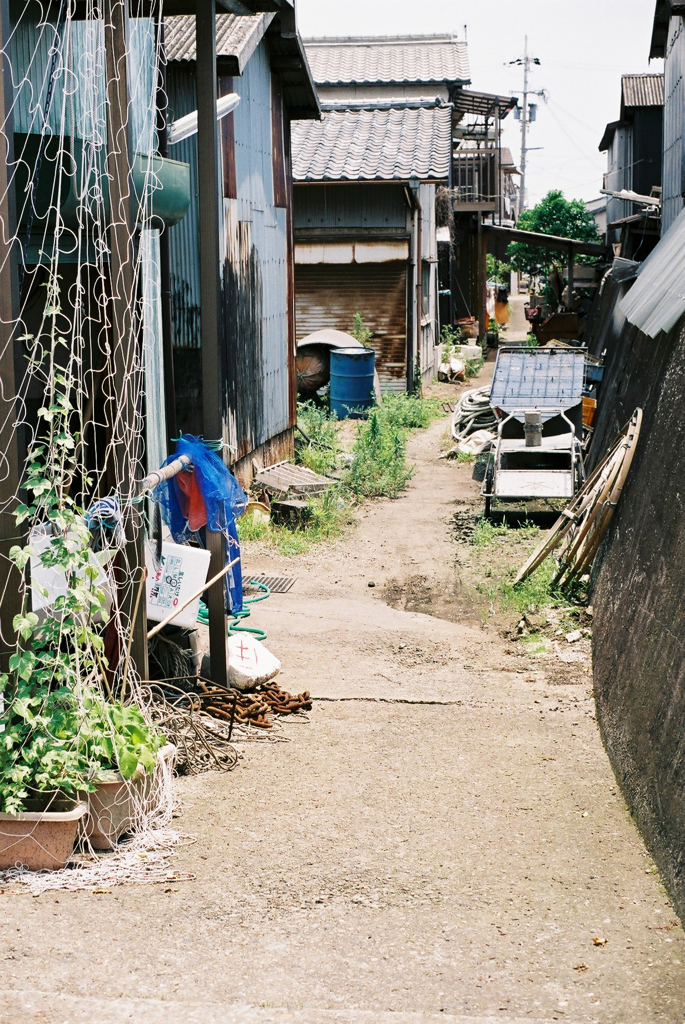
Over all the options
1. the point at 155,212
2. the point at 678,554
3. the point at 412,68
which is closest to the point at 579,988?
the point at 678,554

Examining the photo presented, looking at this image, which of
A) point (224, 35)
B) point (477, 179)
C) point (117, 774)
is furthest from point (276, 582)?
point (477, 179)

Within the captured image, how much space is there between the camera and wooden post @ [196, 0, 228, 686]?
587 cm

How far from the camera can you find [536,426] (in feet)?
39.3

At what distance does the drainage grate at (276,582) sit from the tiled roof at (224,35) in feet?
15.3

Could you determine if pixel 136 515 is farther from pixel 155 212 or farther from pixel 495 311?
pixel 495 311

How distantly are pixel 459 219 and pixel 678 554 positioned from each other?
29999 mm

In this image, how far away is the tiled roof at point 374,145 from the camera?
18.7 metres

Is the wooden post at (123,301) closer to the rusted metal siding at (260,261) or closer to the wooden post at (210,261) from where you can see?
the wooden post at (210,261)

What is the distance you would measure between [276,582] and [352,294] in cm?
1125

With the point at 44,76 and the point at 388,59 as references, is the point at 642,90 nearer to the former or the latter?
the point at 388,59

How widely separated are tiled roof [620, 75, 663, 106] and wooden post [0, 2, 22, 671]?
27971 millimetres

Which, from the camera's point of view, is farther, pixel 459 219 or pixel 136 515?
pixel 459 219

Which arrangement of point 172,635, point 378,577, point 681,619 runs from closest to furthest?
Result: 1. point 681,619
2. point 172,635
3. point 378,577

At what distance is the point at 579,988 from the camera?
10.9ft
